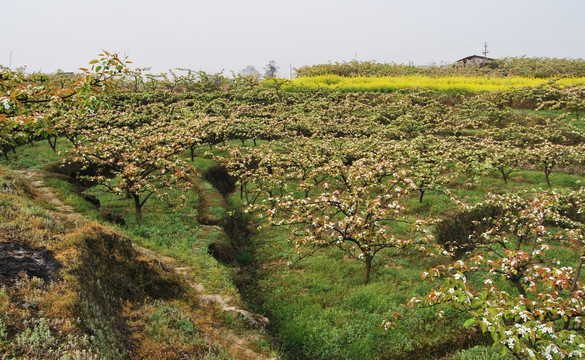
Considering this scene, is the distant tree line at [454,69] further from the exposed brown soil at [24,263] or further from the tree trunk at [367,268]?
the exposed brown soil at [24,263]

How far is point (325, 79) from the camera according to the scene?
45188 millimetres

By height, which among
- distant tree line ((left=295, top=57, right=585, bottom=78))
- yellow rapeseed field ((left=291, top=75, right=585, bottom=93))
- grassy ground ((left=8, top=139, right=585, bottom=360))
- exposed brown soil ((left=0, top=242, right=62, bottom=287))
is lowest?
grassy ground ((left=8, top=139, right=585, bottom=360))

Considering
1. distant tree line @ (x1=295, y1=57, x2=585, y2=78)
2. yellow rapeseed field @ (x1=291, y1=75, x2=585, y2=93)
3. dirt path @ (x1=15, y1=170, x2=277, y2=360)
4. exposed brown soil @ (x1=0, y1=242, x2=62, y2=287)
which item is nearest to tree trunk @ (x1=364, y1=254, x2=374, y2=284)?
dirt path @ (x1=15, y1=170, x2=277, y2=360)

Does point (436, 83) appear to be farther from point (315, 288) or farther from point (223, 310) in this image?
point (223, 310)

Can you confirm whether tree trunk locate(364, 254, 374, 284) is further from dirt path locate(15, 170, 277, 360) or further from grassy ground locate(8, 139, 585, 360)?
dirt path locate(15, 170, 277, 360)

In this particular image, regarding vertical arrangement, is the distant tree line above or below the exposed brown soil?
above

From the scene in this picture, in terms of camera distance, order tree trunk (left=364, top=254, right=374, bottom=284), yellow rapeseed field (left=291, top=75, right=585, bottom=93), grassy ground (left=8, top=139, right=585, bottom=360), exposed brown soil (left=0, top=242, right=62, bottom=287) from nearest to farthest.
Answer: exposed brown soil (left=0, top=242, right=62, bottom=287) → grassy ground (left=8, top=139, right=585, bottom=360) → tree trunk (left=364, top=254, right=374, bottom=284) → yellow rapeseed field (left=291, top=75, right=585, bottom=93)

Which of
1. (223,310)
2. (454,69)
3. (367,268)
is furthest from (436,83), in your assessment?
(223,310)

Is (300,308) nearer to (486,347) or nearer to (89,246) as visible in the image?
(486,347)

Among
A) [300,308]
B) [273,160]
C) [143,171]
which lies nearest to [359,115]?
[273,160]

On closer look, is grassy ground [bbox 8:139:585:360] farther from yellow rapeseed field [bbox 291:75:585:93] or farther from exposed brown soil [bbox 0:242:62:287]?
yellow rapeseed field [bbox 291:75:585:93]

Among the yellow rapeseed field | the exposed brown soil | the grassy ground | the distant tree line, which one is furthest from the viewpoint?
the distant tree line

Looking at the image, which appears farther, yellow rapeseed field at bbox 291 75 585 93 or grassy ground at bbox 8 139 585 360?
yellow rapeseed field at bbox 291 75 585 93

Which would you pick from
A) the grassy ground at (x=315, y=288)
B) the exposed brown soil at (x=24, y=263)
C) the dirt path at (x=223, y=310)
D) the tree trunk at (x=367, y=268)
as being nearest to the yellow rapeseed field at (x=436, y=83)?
the grassy ground at (x=315, y=288)
